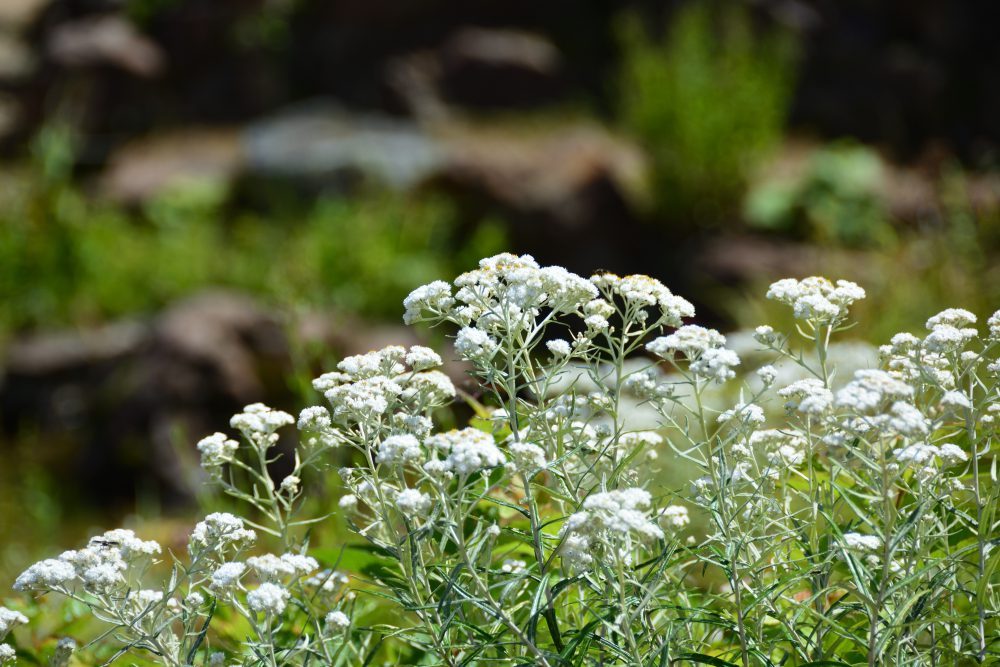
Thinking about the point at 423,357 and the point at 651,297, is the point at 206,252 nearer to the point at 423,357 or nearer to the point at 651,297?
the point at 423,357

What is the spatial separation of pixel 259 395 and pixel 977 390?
4.36m

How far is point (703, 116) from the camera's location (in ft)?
24.9

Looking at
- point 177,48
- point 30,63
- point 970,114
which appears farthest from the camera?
point 30,63

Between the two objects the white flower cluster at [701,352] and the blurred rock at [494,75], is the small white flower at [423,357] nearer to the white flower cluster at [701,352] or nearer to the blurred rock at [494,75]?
the white flower cluster at [701,352]

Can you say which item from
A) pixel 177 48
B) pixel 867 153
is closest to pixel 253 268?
pixel 177 48

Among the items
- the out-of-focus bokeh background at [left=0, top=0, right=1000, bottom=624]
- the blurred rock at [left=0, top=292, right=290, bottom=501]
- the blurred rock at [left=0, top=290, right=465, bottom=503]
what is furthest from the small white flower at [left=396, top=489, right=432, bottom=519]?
the blurred rock at [left=0, top=292, right=290, bottom=501]

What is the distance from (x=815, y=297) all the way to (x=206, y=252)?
7.01 metres

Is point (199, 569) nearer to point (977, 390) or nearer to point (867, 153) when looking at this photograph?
point (977, 390)

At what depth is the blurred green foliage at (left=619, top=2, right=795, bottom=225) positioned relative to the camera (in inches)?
301

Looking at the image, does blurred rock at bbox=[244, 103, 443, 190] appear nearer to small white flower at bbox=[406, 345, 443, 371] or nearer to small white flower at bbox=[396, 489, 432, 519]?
small white flower at bbox=[406, 345, 443, 371]

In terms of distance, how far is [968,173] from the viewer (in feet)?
28.1

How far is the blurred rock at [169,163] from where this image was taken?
8.91 m

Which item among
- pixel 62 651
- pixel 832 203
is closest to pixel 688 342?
pixel 62 651

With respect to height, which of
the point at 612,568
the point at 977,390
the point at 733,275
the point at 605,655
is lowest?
the point at 605,655
